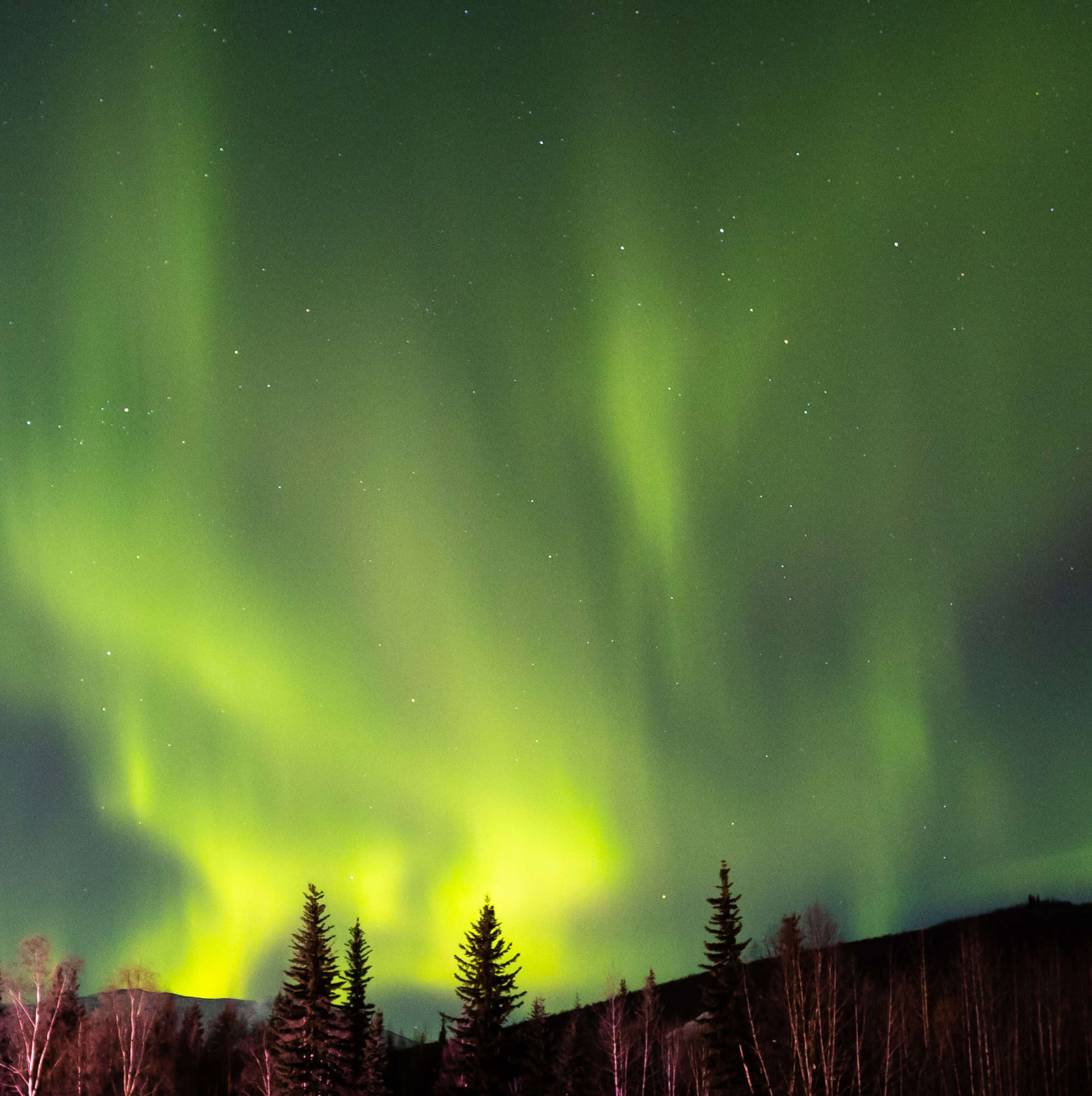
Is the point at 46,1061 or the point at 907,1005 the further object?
the point at 907,1005

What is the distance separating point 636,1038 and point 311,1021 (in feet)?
73.0

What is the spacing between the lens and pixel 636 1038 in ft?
189

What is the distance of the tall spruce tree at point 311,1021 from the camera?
41812 mm

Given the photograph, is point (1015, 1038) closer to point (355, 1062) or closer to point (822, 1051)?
point (822, 1051)

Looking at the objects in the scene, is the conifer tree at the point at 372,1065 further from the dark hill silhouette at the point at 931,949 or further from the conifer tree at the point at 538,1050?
the dark hill silhouette at the point at 931,949

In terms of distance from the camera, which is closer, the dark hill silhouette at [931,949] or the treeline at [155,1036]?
the treeline at [155,1036]

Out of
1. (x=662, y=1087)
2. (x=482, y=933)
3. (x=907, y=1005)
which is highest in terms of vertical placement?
(x=482, y=933)

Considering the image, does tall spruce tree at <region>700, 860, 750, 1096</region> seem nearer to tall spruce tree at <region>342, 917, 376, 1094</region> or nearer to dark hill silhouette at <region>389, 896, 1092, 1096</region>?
tall spruce tree at <region>342, 917, 376, 1094</region>

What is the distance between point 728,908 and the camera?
43750 millimetres

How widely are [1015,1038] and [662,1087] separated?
60.6ft

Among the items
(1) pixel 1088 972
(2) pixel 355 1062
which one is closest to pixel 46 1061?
(2) pixel 355 1062

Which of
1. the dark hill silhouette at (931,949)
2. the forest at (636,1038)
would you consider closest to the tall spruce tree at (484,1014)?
the forest at (636,1038)

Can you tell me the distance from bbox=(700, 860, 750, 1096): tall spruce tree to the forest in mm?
56

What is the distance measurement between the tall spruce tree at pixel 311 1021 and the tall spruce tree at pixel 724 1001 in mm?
15197
